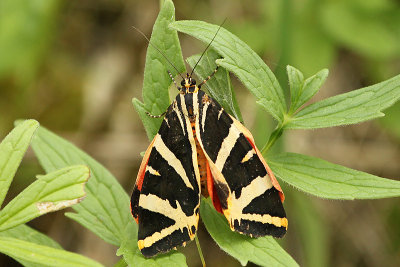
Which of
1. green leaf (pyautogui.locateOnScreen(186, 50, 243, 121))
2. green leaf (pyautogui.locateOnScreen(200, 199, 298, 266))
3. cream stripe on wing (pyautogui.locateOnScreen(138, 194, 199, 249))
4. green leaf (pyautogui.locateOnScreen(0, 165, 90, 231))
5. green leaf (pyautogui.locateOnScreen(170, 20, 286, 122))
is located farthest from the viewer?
green leaf (pyautogui.locateOnScreen(186, 50, 243, 121))

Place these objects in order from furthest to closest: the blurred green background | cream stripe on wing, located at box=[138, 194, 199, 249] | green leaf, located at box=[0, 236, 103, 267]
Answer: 1. the blurred green background
2. cream stripe on wing, located at box=[138, 194, 199, 249]
3. green leaf, located at box=[0, 236, 103, 267]

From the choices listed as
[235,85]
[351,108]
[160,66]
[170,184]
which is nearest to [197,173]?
[170,184]

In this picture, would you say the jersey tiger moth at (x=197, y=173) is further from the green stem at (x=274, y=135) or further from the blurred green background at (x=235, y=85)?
the blurred green background at (x=235, y=85)

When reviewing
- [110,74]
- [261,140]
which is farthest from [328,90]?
[110,74]

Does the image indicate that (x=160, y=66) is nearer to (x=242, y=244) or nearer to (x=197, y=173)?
(x=197, y=173)

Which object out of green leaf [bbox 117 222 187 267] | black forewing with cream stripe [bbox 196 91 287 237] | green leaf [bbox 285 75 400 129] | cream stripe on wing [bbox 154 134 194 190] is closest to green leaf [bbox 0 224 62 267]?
green leaf [bbox 117 222 187 267]

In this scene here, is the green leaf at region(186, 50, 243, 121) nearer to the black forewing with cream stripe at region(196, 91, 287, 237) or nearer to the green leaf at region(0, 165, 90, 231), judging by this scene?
the black forewing with cream stripe at region(196, 91, 287, 237)

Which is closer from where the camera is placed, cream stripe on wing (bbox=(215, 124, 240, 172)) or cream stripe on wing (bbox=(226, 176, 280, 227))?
cream stripe on wing (bbox=(226, 176, 280, 227))
